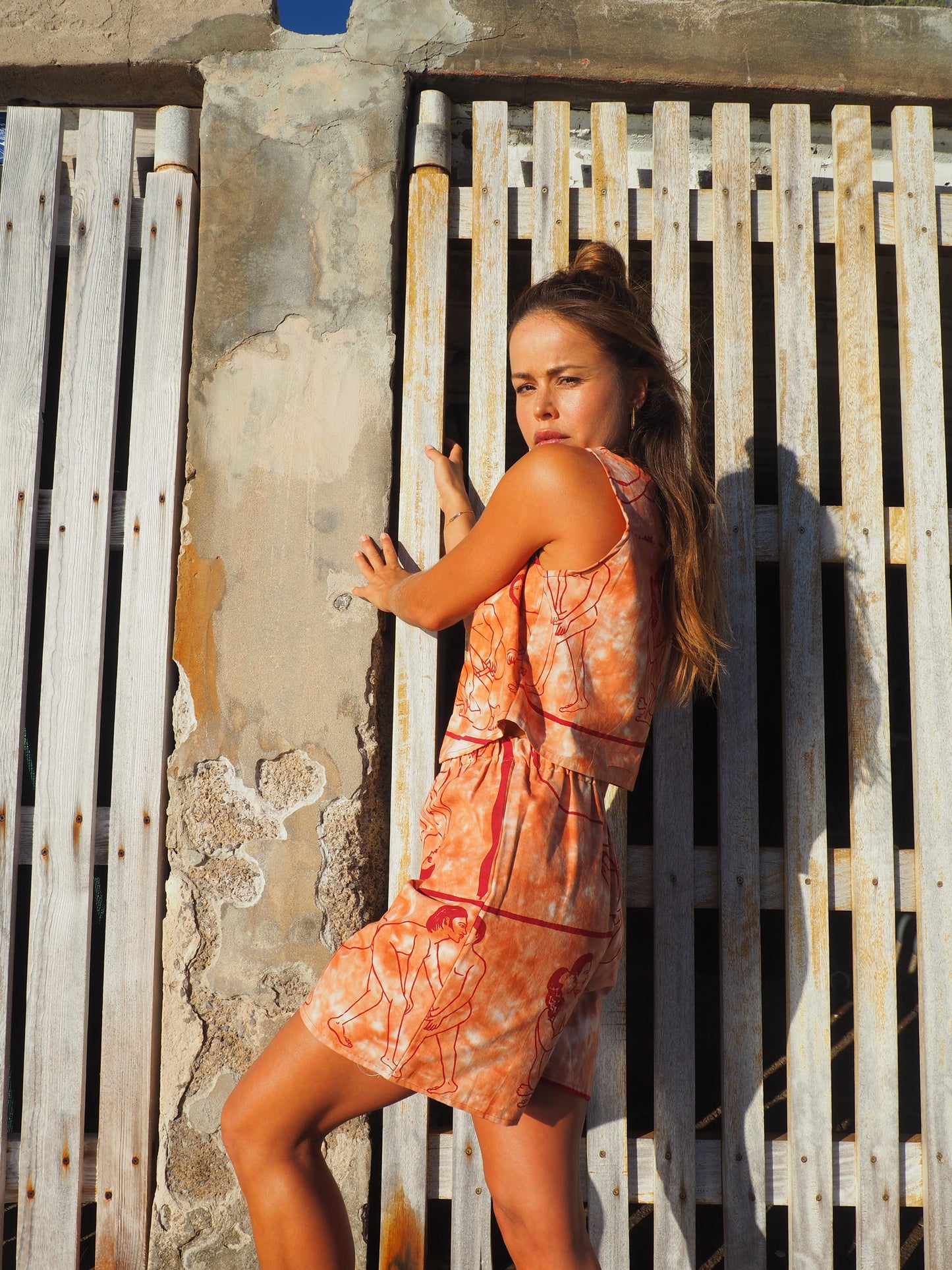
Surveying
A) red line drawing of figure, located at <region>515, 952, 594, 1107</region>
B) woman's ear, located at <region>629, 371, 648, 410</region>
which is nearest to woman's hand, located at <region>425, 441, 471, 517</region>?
woman's ear, located at <region>629, 371, 648, 410</region>

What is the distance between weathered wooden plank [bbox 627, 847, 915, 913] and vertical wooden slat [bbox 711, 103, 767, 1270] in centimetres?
4

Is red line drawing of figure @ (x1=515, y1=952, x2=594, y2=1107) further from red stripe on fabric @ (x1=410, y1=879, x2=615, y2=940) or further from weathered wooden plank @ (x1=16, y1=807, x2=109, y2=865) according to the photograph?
weathered wooden plank @ (x1=16, y1=807, x2=109, y2=865)

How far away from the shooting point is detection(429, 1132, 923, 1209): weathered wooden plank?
2326mm

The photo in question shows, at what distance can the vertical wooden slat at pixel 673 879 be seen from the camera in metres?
2.33

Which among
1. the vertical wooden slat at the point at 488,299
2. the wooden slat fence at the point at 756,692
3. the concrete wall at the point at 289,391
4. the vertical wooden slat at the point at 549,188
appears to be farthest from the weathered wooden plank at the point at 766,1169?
the vertical wooden slat at the point at 549,188

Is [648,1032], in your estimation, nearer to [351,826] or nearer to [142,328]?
[351,826]

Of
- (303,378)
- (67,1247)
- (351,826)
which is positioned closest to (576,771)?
(351,826)

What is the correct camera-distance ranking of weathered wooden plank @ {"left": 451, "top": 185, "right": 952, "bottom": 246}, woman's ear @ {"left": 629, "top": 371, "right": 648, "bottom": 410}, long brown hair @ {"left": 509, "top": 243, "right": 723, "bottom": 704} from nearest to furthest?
1. long brown hair @ {"left": 509, "top": 243, "right": 723, "bottom": 704}
2. woman's ear @ {"left": 629, "top": 371, "right": 648, "bottom": 410}
3. weathered wooden plank @ {"left": 451, "top": 185, "right": 952, "bottom": 246}

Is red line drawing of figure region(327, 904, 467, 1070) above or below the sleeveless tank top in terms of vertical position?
below

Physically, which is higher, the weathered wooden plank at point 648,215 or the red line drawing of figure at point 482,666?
the weathered wooden plank at point 648,215

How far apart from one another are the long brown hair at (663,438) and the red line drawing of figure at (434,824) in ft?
1.86

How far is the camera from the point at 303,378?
2.46 metres

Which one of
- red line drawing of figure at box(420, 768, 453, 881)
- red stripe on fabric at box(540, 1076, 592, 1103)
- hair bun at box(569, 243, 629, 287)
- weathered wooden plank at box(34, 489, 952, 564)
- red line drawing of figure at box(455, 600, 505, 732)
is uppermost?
hair bun at box(569, 243, 629, 287)

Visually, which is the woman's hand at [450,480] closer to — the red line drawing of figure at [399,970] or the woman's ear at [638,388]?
the woman's ear at [638,388]
